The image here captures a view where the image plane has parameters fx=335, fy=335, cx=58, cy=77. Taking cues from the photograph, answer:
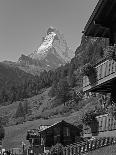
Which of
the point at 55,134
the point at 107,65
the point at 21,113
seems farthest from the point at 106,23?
the point at 21,113

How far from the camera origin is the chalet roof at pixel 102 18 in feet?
53.4

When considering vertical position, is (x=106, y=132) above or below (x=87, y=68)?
below

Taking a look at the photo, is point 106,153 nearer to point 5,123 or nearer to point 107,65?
point 107,65

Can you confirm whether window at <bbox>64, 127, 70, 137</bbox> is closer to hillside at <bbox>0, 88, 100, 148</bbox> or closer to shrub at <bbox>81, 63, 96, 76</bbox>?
hillside at <bbox>0, 88, 100, 148</bbox>

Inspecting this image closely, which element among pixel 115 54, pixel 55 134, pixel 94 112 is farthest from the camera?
pixel 55 134

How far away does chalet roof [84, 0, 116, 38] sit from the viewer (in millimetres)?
16266

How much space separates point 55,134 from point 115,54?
44123 mm

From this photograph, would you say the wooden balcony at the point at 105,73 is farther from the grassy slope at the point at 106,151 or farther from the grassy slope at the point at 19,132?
the grassy slope at the point at 19,132

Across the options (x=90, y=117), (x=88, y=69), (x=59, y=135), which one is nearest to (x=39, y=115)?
(x=59, y=135)

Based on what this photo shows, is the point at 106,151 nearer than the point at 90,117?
Yes

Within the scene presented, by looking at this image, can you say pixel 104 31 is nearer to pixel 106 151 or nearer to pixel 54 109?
pixel 106 151

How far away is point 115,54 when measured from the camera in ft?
46.9

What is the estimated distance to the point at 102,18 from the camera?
674 inches

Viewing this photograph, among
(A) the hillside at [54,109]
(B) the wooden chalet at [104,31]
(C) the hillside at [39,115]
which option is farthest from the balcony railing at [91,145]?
(A) the hillside at [54,109]
